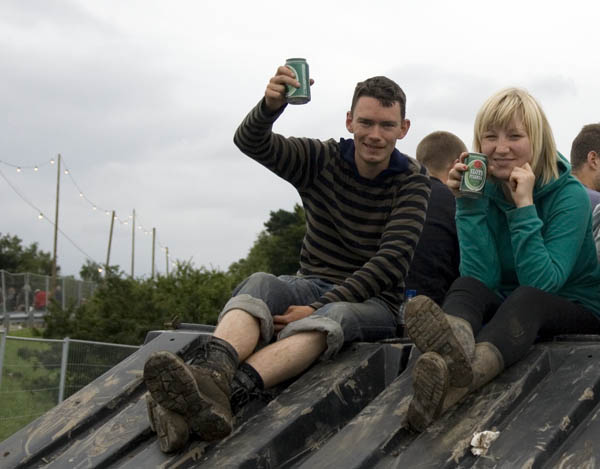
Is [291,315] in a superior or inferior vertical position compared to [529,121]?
inferior

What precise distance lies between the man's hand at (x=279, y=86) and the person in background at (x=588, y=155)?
275 cm

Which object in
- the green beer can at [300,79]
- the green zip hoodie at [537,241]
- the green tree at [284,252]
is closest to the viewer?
the green zip hoodie at [537,241]

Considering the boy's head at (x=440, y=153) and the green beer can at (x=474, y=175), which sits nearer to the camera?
the green beer can at (x=474, y=175)

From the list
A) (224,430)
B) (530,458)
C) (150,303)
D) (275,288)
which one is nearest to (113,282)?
(150,303)

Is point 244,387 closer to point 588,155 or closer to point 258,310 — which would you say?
point 258,310

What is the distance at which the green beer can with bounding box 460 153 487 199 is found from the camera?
306 centimetres

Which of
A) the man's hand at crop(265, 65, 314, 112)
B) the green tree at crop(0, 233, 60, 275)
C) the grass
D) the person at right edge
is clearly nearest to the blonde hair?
the person at right edge

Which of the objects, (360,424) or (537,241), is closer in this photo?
(360,424)

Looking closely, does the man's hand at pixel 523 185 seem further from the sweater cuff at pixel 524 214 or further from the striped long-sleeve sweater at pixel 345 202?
the striped long-sleeve sweater at pixel 345 202

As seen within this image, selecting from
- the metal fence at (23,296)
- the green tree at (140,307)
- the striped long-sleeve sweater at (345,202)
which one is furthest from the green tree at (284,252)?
the striped long-sleeve sweater at (345,202)

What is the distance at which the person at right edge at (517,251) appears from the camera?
2.89 meters

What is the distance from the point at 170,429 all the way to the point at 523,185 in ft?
4.92

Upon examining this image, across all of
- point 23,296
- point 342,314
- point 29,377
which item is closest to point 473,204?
point 342,314

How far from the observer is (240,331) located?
3.23 metres
